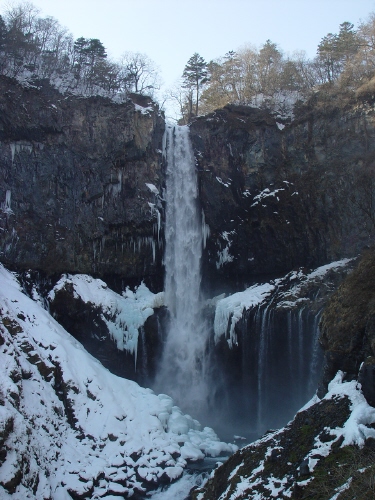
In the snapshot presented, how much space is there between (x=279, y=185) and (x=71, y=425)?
17.0 meters

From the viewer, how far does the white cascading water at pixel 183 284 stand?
23.7m

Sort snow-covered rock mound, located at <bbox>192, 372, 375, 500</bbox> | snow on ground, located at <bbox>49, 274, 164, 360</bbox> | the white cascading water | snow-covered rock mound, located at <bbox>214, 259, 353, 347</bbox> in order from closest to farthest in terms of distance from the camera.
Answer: snow-covered rock mound, located at <bbox>192, 372, 375, 500</bbox>
snow-covered rock mound, located at <bbox>214, 259, 353, 347</bbox>
snow on ground, located at <bbox>49, 274, 164, 360</bbox>
the white cascading water

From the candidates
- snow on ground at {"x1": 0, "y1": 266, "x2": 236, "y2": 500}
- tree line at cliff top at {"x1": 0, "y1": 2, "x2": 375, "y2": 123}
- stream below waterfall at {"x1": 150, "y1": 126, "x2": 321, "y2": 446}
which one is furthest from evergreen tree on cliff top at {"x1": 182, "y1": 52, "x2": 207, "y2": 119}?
snow on ground at {"x1": 0, "y1": 266, "x2": 236, "y2": 500}

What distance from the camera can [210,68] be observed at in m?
38.6

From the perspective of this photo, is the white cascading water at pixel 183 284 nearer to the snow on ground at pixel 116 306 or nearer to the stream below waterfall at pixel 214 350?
the stream below waterfall at pixel 214 350

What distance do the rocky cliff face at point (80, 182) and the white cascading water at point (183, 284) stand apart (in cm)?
100

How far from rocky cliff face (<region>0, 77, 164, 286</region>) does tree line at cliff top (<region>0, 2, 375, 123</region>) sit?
9.89 feet

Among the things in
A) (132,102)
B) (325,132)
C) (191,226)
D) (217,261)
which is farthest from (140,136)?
(325,132)

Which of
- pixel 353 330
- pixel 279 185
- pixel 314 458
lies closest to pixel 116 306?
pixel 279 185

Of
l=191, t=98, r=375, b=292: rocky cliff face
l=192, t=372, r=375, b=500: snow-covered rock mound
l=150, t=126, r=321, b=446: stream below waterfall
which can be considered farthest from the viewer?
l=191, t=98, r=375, b=292: rocky cliff face

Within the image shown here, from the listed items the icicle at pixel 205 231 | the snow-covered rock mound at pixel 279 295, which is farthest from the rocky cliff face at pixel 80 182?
the snow-covered rock mound at pixel 279 295

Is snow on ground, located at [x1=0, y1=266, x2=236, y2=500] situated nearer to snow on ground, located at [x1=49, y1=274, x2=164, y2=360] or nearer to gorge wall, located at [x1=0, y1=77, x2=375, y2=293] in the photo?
snow on ground, located at [x1=49, y1=274, x2=164, y2=360]

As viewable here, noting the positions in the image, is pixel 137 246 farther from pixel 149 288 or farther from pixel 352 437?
pixel 352 437

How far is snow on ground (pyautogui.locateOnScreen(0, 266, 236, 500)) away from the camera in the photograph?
1330 centimetres
